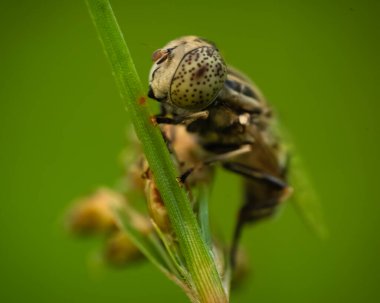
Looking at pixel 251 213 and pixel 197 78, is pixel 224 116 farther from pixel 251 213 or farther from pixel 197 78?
pixel 251 213

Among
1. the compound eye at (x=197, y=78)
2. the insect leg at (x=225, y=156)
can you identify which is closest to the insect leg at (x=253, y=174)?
the insect leg at (x=225, y=156)

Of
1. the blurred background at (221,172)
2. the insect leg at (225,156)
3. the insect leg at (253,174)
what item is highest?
the insect leg at (225,156)

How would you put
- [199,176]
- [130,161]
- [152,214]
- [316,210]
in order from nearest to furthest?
[152,214], [199,176], [130,161], [316,210]

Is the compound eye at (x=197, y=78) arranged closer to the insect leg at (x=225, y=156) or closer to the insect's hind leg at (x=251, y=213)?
the insect leg at (x=225, y=156)

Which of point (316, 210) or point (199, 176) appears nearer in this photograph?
point (199, 176)

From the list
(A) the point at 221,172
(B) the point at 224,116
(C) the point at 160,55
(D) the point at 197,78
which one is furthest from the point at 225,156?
Result: (A) the point at 221,172

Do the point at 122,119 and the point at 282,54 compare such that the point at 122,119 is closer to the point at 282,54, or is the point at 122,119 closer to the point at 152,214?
the point at 282,54

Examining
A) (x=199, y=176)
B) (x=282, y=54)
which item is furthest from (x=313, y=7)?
(x=199, y=176)
